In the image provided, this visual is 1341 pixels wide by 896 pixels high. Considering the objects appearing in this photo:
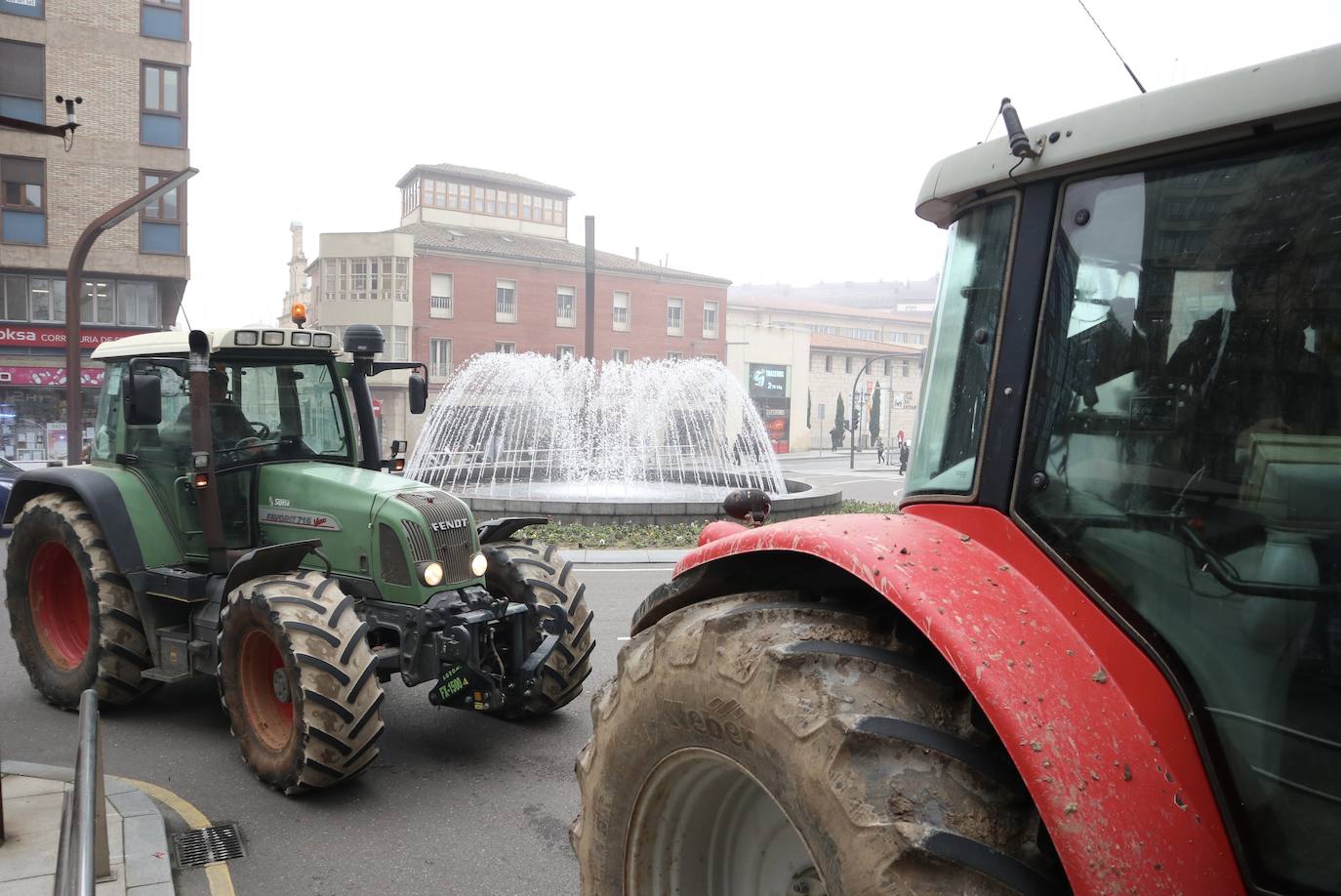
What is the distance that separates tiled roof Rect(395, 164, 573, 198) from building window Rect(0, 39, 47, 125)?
2948 centimetres

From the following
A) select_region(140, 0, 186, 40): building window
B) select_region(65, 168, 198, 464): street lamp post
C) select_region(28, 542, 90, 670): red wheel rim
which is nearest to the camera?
select_region(28, 542, 90, 670): red wheel rim

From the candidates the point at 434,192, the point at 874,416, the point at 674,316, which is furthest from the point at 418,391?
the point at 874,416

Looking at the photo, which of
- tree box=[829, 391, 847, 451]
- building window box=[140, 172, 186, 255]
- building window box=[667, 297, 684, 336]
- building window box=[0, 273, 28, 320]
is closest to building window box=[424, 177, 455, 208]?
building window box=[667, 297, 684, 336]

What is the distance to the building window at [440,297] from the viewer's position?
5022cm

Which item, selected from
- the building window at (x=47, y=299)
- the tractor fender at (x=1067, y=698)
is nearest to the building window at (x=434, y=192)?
the building window at (x=47, y=299)

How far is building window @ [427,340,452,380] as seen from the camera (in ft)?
166

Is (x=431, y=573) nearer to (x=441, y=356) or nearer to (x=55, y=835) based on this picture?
(x=55, y=835)

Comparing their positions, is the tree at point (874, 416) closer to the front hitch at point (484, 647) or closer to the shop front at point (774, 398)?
the shop front at point (774, 398)

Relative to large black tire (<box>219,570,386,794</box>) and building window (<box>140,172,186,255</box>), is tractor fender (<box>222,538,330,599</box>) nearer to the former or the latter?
large black tire (<box>219,570,386,794</box>)

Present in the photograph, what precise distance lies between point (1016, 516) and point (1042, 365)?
317mm

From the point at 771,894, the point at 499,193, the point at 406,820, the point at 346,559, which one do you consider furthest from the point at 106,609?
the point at 499,193

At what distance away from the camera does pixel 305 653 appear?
496 cm

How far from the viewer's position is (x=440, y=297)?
50531 millimetres

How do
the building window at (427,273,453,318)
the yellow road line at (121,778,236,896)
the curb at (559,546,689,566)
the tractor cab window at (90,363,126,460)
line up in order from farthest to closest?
the building window at (427,273,453,318)
the curb at (559,546,689,566)
the tractor cab window at (90,363,126,460)
the yellow road line at (121,778,236,896)
